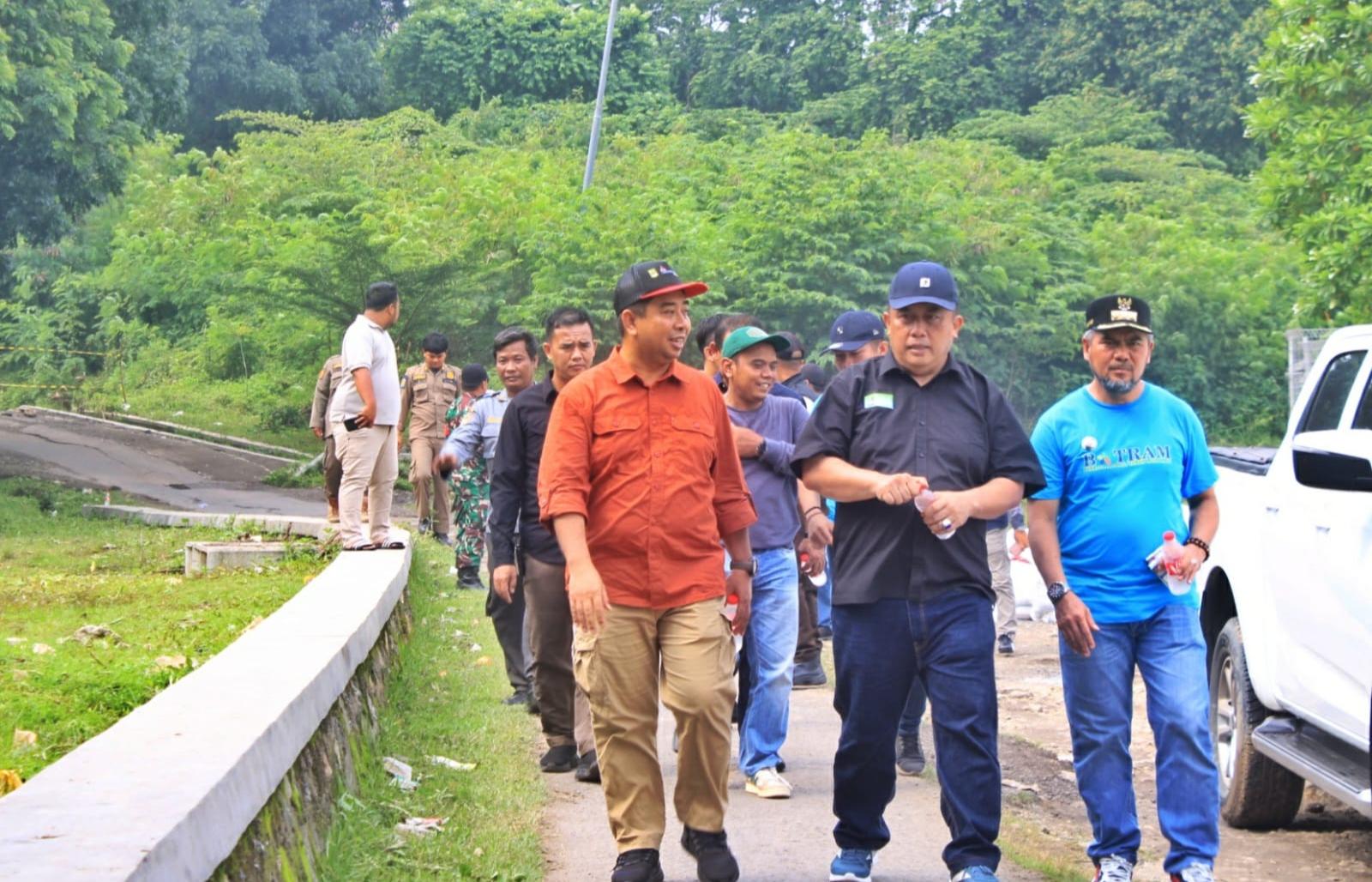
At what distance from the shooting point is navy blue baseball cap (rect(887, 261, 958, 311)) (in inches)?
216

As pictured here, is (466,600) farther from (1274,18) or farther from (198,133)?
(198,133)

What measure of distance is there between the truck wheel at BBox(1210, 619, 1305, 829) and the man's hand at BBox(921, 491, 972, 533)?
2.33 m

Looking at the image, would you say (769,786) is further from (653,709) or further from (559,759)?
(653,709)

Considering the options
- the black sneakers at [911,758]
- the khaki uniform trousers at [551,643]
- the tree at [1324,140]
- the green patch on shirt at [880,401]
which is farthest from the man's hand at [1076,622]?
the tree at [1324,140]

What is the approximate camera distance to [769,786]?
704cm

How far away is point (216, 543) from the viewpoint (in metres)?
12.7

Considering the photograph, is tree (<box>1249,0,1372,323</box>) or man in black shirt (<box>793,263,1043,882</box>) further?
tree (<box>1249,0,1372,323</box>)

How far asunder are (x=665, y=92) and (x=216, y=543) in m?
40.5

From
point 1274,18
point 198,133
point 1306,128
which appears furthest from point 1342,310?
point 198,133

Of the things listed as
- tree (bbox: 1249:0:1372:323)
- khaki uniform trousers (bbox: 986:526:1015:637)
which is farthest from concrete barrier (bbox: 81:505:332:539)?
tree (bbox: 1249:0:1372:323)

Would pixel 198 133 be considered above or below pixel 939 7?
below

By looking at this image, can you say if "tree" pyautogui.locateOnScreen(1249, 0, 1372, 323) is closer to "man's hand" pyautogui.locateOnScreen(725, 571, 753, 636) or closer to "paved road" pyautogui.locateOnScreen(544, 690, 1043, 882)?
"paved road" pyautogui.locateOnScreen(544, 690, 1043, 882)

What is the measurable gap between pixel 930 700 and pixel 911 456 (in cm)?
75

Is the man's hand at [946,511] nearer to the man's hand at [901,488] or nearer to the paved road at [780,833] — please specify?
the man's hand at [901,488]
